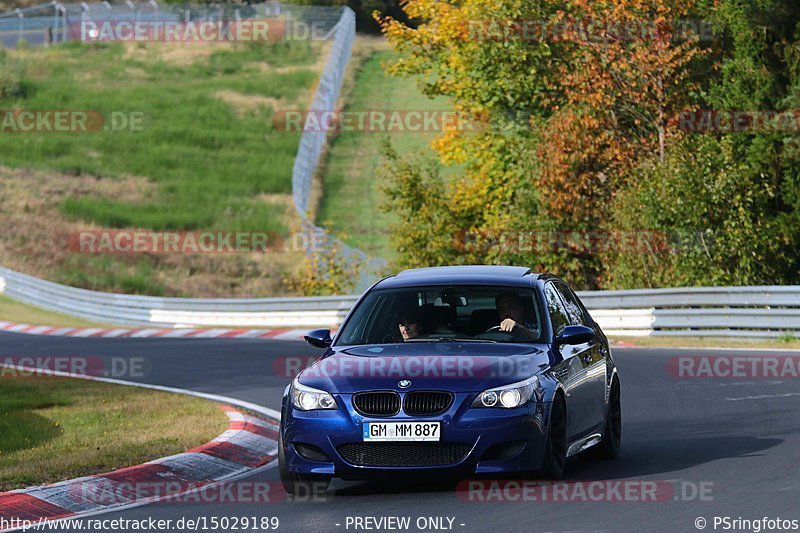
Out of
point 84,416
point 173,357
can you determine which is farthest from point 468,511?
point 173,357

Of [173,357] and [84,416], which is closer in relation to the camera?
[84,416]

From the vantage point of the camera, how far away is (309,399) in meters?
10.3

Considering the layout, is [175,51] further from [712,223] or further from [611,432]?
[611,432]

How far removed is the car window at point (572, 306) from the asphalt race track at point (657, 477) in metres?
1.08

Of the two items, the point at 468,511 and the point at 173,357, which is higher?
the point at 468,511

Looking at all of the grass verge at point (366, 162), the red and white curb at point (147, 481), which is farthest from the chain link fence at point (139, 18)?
the red and white curb at point (147, 481)

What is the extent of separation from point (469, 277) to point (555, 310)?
0.68 metres

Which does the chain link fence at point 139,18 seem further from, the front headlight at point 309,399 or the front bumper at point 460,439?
the front bumper at point 460,439

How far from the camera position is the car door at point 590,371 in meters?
11.5

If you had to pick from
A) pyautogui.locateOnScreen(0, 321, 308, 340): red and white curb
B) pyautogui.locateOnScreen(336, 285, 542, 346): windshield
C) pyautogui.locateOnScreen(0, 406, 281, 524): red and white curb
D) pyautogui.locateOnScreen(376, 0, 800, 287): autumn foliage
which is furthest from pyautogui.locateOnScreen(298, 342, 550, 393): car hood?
pyautogui.locateOnScreen(376, 0, 800, 287): autumn foliage

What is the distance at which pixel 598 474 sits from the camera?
36.8ft

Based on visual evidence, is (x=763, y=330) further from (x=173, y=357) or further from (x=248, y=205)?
(x=248, y=205)

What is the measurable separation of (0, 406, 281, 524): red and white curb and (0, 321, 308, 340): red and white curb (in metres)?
16.8

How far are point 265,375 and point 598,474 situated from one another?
10457 millimetres
